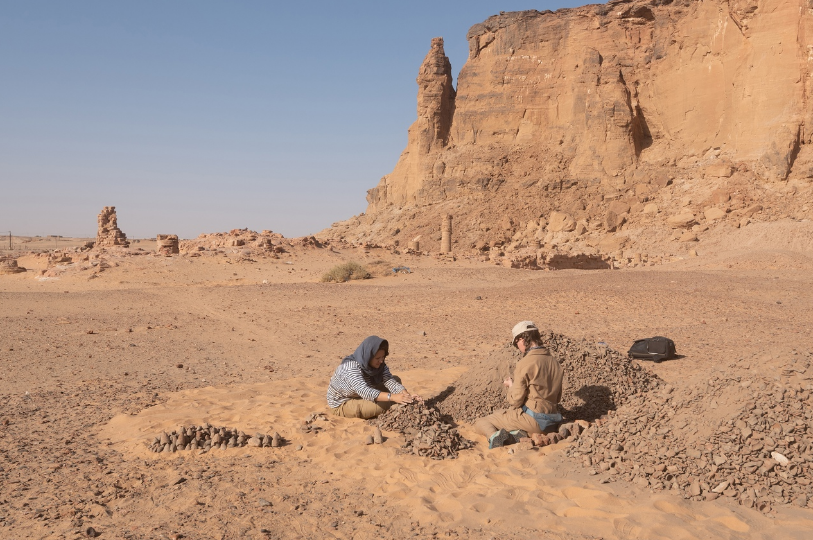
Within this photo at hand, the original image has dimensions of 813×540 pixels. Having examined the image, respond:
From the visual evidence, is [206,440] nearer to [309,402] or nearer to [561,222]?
[309,402]

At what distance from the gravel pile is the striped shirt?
6.72ft

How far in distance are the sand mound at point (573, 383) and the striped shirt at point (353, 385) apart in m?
0.66

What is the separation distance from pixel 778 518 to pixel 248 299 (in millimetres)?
16130

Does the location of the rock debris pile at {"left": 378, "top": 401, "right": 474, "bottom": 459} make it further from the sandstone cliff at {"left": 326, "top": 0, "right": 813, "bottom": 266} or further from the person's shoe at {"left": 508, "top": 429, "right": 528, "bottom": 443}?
the sandstone cliff at {"left": 326, "top": 0, "right": 813, "bottom": 266}

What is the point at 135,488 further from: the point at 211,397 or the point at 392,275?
the point at 392,275

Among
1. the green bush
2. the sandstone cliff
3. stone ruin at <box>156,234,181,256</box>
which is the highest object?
the sandstone cliff

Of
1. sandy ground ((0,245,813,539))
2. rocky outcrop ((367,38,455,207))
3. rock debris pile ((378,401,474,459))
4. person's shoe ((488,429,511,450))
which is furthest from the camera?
rocky outcrop ((367,38,455,207))

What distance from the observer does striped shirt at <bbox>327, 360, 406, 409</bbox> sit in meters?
6.16

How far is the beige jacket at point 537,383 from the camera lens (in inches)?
216

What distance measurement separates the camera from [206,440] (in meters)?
5.53

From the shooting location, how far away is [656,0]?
139 ft

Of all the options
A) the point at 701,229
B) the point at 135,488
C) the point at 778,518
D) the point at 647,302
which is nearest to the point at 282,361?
the point at 135,488

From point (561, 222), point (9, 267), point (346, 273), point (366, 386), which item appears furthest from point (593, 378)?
point (561, 222)

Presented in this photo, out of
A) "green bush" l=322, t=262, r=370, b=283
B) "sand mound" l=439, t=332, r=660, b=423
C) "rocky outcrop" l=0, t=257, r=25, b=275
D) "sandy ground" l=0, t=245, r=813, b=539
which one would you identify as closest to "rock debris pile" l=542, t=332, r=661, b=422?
"sand mound" l=439, t=332, r=660, b=423
